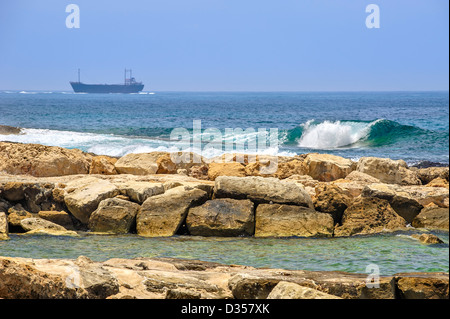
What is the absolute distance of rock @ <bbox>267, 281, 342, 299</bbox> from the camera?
10.5 feet

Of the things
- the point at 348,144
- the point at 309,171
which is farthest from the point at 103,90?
the point at 309,171

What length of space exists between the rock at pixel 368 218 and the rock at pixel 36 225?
3201mm

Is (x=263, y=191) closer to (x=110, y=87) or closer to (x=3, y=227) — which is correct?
(x=3, y=227)

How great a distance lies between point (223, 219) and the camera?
6773mm

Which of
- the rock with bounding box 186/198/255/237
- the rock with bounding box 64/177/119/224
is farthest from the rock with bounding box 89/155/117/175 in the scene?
the rock with bounding box 186/198/255/237

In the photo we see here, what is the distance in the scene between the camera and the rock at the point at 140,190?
7.26m

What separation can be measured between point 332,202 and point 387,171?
2279 millimetres

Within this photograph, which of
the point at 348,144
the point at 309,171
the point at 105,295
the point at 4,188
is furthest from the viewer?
the point at 348,144

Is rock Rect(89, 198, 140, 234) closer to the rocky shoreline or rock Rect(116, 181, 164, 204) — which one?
the rocky shoreline

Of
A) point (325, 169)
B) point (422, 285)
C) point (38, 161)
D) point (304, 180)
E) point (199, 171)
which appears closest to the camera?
point (422, 285)

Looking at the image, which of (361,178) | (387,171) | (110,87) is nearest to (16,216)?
(361,178)

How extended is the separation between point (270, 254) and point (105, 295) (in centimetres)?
215
